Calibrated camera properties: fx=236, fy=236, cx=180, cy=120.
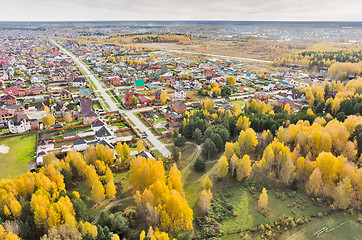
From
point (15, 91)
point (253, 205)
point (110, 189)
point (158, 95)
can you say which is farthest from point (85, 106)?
point (253, 205)

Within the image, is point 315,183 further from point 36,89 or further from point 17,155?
point 36,89

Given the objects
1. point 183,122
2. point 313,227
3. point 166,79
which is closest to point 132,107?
point 183,122

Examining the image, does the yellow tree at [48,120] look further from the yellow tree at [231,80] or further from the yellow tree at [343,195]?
the yellow tree at [231,80]

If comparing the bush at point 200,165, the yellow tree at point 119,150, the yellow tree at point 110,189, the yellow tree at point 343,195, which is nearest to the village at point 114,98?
the yellow tree at point 119,150

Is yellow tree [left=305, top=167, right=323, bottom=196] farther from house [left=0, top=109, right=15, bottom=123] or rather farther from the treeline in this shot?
the treeline

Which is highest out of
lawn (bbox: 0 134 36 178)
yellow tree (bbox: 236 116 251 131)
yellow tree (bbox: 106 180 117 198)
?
yellow tree (bbox: 236 116 251 131)

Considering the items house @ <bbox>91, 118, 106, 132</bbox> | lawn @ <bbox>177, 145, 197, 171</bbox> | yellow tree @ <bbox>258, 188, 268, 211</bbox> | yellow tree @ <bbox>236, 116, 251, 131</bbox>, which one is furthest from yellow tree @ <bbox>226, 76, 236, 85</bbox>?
yellow tree @ <bbox>258, 188, 268, 211</bbox>
